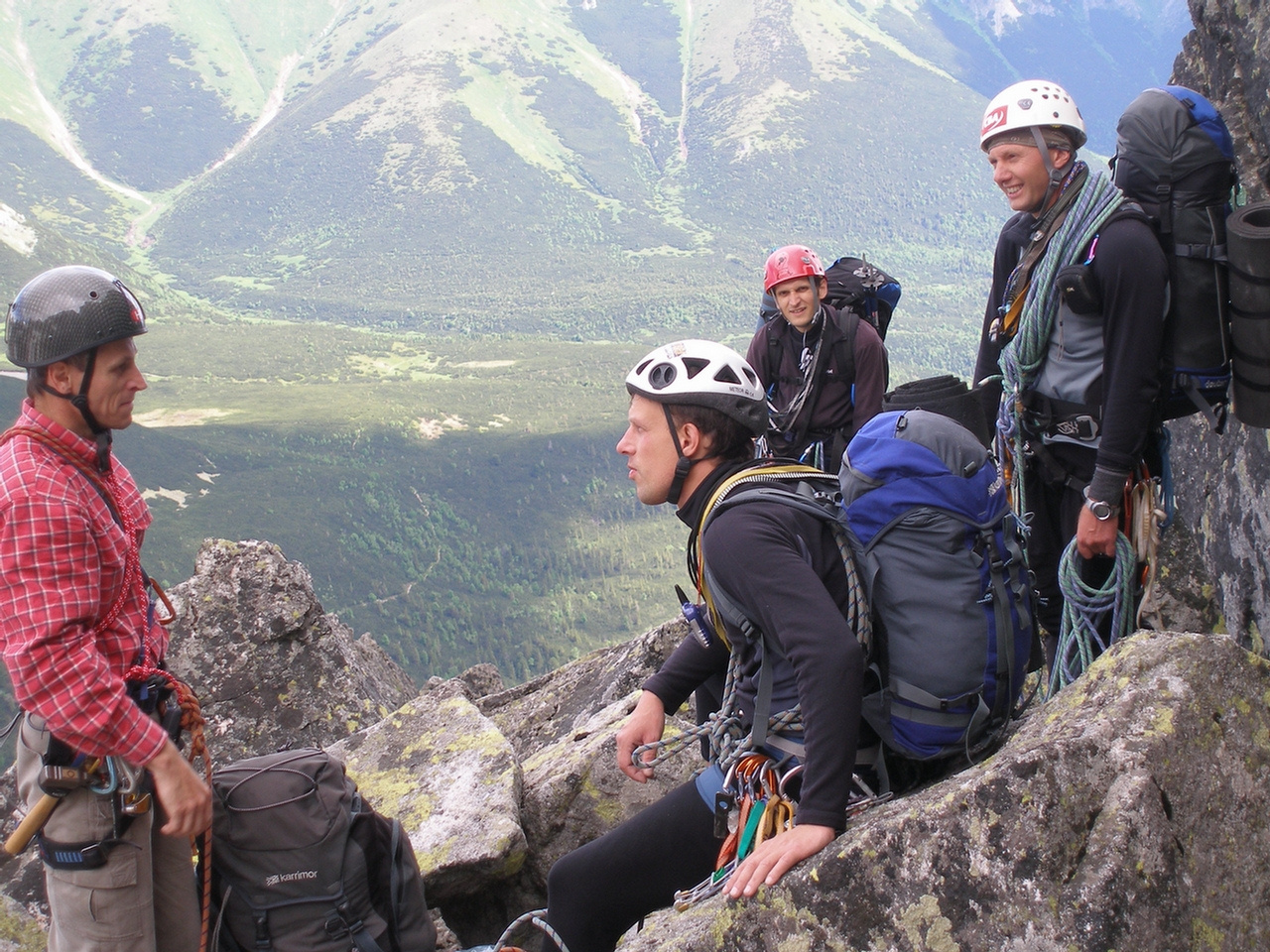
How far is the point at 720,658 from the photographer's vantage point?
409 cm

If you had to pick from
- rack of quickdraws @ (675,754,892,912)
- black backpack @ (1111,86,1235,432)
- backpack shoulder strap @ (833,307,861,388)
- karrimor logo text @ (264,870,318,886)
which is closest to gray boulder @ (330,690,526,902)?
karrimor logo text @ (264,870,318,886)

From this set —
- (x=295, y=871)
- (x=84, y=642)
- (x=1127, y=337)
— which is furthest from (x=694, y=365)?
(x=295, y=871)

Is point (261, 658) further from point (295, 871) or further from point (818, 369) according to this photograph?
point (818, 369)

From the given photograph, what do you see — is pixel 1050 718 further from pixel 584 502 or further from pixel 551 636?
pixel 584 502

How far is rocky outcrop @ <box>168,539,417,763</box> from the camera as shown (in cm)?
791

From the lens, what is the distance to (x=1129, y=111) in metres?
4.32

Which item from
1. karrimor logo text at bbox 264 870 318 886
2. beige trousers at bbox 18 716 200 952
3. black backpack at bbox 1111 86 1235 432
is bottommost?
karrimor logo text at bbox 264 870 318 886

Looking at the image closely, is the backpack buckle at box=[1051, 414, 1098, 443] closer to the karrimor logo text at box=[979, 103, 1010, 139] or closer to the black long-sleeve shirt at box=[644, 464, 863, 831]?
the karrimor logo text at box=[979, 103, 1010, 139]

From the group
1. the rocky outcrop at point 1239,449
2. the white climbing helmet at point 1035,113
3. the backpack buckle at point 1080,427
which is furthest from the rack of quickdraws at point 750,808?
the white climbing helmet at point 1035,113

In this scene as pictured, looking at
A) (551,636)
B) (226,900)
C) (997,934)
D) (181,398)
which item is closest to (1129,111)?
(997,934)

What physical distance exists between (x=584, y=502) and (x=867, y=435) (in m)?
110

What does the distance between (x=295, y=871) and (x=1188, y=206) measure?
15.1ft

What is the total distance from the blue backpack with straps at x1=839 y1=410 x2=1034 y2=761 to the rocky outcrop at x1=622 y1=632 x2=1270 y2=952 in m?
0.35

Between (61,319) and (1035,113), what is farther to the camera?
(1035,113)
